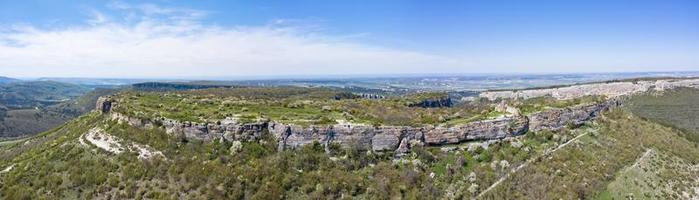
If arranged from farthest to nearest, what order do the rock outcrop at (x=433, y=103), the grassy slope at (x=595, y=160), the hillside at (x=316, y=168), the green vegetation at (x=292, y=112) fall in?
the rock outcrop at (x=433, y=103) < the green vegetation at (x=292, y=112) < the grassy slope at (x=595, y=160) < the hillside at (x=316, y=168)

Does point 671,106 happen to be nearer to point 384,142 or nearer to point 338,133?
point 384,142

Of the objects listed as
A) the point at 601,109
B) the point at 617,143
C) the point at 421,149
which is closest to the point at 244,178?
A: the point at 421,149

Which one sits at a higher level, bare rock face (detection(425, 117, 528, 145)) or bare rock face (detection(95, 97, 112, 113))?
bare rock face (detection(95, 97, 112, 113))

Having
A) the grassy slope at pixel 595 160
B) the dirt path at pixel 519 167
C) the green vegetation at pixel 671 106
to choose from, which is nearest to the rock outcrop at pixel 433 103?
the grassy slope at pixel 595 160

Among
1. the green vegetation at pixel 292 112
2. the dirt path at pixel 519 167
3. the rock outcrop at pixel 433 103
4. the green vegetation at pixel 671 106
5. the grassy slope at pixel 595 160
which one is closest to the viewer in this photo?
the grassy slope at pixel 595 160

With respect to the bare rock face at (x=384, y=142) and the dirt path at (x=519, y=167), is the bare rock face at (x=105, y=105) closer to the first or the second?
the bare rock face at (x=384, y=142)

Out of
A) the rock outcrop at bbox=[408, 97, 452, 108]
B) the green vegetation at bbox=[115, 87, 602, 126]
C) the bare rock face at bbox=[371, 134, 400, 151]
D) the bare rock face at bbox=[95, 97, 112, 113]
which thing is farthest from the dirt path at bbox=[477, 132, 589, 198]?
the bare rock face at bbox=[95, 97, 112, 113]

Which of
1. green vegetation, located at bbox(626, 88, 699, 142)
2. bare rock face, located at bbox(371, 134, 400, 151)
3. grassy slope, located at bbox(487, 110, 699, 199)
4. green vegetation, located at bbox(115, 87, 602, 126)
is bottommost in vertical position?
green vegetation, located at bbox(626, 88, 699, 142)

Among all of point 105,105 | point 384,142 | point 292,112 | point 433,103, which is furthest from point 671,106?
point 105,105

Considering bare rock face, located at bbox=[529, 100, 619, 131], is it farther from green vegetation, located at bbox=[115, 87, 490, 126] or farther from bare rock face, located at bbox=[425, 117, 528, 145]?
green vegetation, located at bbox=[115, 87, 490, 126]

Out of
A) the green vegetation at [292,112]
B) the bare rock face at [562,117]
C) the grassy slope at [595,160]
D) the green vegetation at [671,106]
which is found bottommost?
the green vegetation at [671,106]
